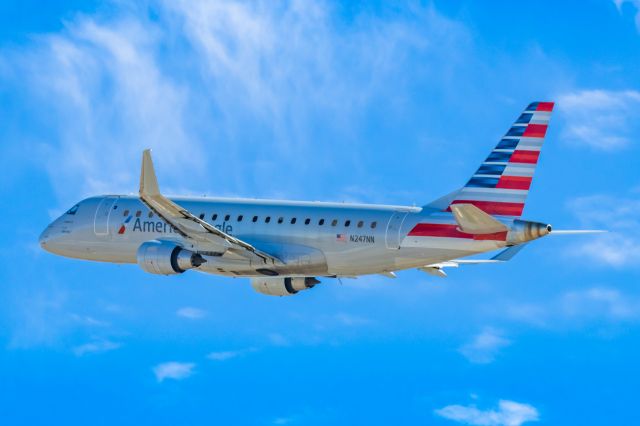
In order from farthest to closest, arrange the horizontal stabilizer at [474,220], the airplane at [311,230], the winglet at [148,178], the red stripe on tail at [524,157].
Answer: the red stripe on tail at [524,157], the airplane at [311,230], the winglet at [148,178], the horizontal stabilizer at [474,220]

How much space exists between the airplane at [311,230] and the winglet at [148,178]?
0.04m

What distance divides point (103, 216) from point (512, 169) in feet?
66.1

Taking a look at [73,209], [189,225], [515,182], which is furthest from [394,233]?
[73,209]

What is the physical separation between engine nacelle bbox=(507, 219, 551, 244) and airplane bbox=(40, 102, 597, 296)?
0.04 metres

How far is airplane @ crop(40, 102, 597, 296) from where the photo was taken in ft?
174

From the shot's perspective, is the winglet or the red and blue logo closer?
the winglet

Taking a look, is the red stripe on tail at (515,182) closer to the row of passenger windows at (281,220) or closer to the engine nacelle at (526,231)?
the engine nacelle at (526,231)

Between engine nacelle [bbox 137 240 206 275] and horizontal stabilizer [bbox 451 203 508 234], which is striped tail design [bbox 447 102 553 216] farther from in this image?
engine nacelle [bbox 137 240 206 275]

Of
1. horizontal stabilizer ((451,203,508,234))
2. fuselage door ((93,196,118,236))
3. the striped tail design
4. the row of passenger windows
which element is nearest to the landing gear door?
the row of passenger windows

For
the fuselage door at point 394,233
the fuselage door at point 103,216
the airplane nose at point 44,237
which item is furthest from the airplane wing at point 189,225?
the airplane nose at point 44,237

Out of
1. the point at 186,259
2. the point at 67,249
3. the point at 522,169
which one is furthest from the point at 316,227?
the point at 67,249

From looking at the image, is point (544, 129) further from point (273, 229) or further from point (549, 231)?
point (273, 229)

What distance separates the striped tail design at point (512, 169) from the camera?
53.2 m

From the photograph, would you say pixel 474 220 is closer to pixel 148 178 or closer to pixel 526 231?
pixel 526 231
